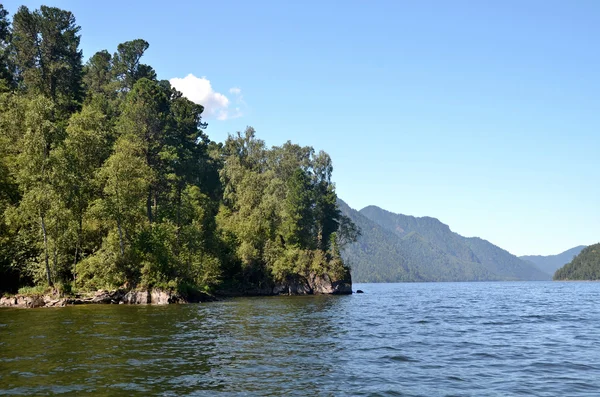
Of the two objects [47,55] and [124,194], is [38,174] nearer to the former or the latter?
[124,194]

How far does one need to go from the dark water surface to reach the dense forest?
800 inches

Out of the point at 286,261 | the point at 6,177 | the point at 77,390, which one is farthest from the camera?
the point at 286,261

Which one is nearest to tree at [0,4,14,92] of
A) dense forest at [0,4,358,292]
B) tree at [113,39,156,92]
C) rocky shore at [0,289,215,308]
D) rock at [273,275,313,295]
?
dense forest at [0,4,358,292]

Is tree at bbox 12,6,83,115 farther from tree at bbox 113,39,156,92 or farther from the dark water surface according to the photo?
the dark water surface

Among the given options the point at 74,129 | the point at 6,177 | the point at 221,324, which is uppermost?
the point at 74,129

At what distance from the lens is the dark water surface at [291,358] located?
57.9 feet

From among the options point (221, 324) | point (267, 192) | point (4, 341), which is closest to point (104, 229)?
point (221, 324)

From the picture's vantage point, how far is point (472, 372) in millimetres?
20703

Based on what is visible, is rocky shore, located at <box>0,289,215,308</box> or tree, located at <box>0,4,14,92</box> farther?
tree, located at <box>0,4,14,92</box>

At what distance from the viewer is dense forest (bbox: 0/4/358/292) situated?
5731cm

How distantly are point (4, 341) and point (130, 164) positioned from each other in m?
39.7

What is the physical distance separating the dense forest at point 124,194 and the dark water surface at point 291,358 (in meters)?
20.3

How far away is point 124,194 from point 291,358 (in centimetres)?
4571

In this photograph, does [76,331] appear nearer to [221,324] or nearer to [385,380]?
[221,324]
